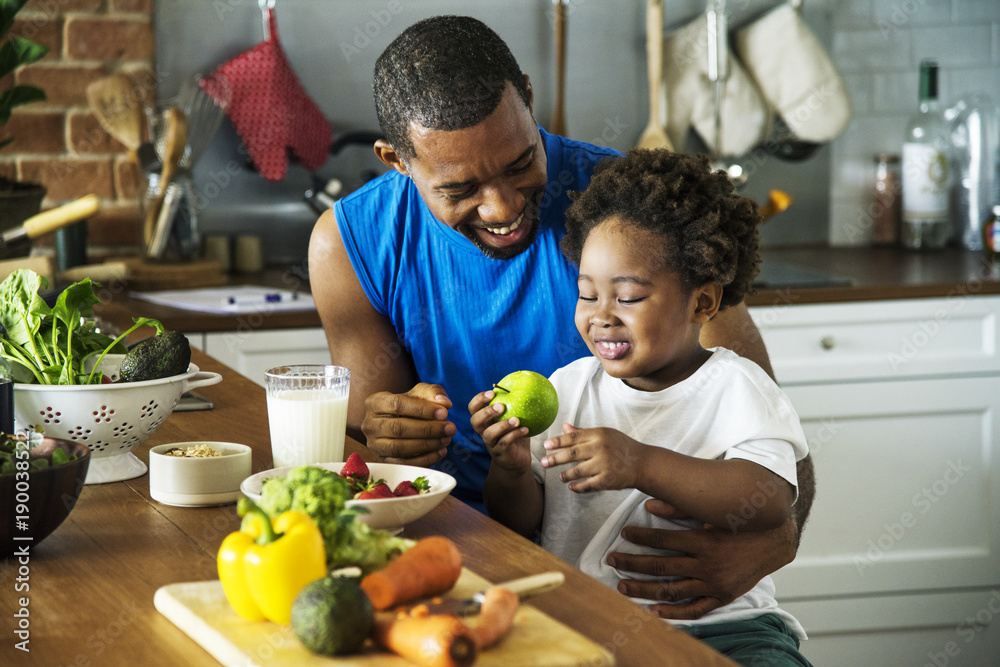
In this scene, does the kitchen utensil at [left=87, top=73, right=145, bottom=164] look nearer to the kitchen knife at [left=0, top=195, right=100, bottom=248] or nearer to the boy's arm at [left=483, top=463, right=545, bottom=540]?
the kitchen knife at [left=0, top=195, right=100, bottom=248]

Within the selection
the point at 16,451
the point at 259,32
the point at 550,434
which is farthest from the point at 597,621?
the point at 259,32

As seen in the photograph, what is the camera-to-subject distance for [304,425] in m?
1.19

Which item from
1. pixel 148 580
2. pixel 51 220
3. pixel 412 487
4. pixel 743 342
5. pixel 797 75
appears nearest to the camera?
pixel 148 580

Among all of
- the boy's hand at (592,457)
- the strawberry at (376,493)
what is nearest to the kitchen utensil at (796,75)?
the boy's hand at (592,457)

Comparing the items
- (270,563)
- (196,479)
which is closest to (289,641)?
(270,563)

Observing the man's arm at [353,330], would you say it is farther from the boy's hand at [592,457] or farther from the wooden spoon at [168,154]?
the wooden spoon at [168,154]

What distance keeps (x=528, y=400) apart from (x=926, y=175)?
2221 mm

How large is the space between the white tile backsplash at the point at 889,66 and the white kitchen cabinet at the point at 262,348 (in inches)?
68.3

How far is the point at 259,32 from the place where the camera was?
9.36ft

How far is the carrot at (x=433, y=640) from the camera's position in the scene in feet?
2.26

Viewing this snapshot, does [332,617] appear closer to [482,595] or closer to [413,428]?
[482,595]

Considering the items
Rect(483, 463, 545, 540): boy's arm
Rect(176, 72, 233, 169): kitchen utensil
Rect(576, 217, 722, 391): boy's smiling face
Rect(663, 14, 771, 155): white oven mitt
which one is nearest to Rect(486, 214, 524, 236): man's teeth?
Rect(576, 217, 722, 391): boy's smiling face

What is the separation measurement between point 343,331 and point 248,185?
4.17 ft

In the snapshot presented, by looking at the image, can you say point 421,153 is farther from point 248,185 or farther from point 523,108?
point 248,185
